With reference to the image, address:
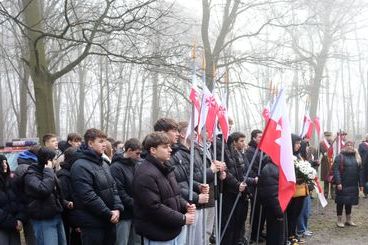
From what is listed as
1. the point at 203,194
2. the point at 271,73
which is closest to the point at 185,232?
the point at 203,194

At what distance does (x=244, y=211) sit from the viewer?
307 inches

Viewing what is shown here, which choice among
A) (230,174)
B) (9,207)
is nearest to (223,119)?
(230,174)

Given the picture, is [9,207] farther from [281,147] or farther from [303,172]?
[303,172]

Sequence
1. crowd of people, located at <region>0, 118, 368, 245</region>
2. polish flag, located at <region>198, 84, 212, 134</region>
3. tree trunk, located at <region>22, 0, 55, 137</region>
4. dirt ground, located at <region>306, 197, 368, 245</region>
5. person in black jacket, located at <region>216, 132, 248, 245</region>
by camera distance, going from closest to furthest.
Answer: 1. crowd of people, located at <region>0, 118, 368, 245</region>
2. polish flag, located at <region>198, 84, 212, 134</region>
3. person in black jacket, located at <region>216, 132, 248, 245</region>
4. dirt ground, located at <region>306, 197, 368, 245</region>
5. tree trunk, located at <region>22, 0, 55, 137</region>

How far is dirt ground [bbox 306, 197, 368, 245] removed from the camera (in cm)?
897

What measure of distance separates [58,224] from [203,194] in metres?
1.87

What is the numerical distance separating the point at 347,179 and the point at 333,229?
1.09m

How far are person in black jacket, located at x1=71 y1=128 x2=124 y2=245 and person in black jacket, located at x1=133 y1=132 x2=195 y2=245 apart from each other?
3.03 ft

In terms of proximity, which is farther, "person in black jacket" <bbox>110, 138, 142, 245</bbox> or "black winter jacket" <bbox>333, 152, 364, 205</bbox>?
"black winter jacket" <bbox>333, 152, 364, 205</bbox>

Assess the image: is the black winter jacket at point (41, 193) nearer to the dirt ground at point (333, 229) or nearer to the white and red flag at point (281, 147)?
the white and red flag at point (281, 147)

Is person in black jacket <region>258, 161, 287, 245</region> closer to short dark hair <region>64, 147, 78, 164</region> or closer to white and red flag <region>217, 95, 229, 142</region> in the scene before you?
white and red flag <region>217, 95, 229, 142</region>

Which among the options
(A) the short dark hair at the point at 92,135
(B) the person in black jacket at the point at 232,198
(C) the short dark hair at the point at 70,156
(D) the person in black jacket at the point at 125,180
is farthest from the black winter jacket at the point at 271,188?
(C) the short dark hair at the point at 70,156

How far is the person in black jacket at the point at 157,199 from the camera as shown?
4.44m


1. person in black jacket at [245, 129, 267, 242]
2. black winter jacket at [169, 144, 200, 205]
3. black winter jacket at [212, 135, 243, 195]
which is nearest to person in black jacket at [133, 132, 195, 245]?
black winter jacket at [169, 144, 200, 205]
